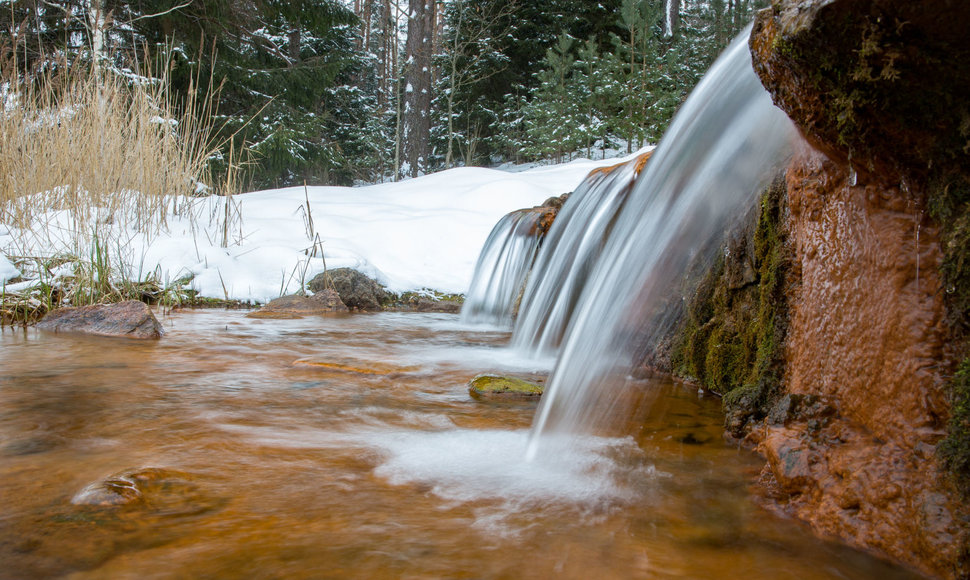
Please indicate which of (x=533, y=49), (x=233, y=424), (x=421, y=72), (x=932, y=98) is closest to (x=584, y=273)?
(x=233, y=424)

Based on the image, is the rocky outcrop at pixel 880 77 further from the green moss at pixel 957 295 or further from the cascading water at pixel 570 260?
the cascading water at pixel 570 260

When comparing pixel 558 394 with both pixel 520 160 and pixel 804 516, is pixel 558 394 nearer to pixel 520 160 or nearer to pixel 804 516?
pixel 804 516

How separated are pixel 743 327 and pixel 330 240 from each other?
16.4 ft

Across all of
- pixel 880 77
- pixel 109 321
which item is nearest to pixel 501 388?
pixel 880 77

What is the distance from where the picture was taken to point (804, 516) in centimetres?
134

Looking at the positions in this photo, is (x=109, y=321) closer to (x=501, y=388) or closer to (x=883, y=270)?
(x=501, y=388)

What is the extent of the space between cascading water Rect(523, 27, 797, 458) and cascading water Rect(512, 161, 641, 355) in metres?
0.98

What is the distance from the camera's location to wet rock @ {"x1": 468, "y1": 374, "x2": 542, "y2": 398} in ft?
8.16

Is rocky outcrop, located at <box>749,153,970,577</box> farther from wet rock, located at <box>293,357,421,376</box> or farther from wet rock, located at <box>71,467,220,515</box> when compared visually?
wet rock, located at <box>293,357,421,376</box>

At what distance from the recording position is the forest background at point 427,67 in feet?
38.0

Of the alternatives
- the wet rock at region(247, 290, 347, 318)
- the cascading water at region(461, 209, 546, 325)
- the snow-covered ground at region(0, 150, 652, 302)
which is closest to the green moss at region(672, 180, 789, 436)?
the cascading water at region(461, 209, 546, 325)

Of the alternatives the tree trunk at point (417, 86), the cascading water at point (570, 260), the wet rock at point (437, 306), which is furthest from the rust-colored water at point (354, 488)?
the tree trunk at point (417, 86)

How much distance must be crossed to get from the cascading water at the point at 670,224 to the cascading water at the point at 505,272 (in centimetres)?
247

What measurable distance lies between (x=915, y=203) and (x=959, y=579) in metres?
0.75
